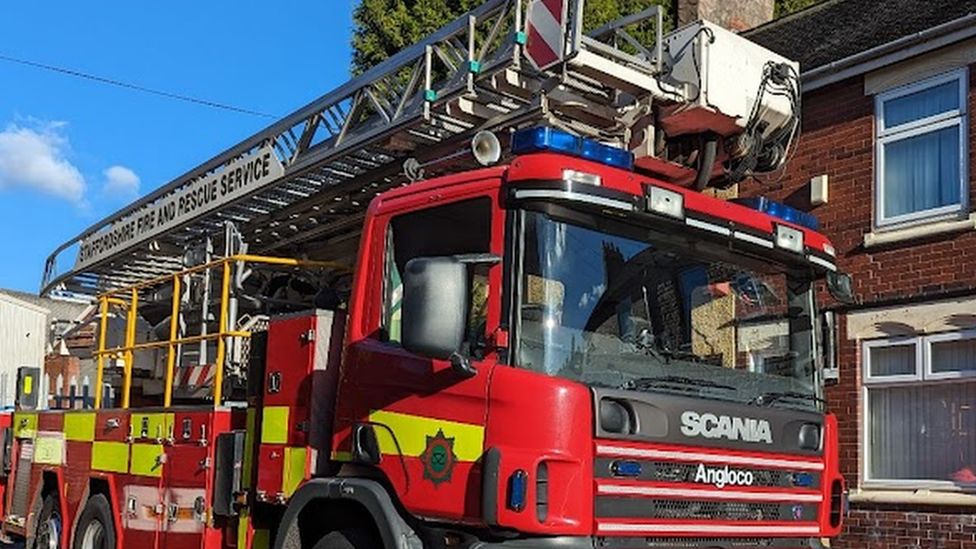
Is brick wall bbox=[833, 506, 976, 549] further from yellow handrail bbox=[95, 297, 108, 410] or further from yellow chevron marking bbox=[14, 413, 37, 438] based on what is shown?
yellow chevron marking bbox=[14, 413, 37, 438]

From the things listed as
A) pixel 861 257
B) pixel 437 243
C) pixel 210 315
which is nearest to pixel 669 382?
pixel 437 243

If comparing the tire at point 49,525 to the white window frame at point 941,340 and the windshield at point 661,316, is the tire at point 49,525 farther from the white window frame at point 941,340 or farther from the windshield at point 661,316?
the white window frame at point 941,340

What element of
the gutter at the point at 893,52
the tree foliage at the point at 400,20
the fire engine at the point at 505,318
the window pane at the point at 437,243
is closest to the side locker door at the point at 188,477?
the fire engine at the point at 505,318

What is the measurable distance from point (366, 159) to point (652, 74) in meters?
1.80

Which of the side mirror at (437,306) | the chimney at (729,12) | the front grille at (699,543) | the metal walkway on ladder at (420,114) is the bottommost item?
the front grille at (699,543)

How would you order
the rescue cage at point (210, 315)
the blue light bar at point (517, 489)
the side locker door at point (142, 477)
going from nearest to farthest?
the blue light bar at point (517, 489)
the rescue cage at point (210, 315)
the side locker door at point (142, 477)

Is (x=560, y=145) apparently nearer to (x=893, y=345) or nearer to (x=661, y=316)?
(x=661, y=316)

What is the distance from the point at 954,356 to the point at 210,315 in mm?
7214

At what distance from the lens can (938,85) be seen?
458 inches

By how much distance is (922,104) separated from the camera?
38.8ft

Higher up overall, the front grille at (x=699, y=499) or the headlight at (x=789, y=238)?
the headlight at (x=789, y=238)

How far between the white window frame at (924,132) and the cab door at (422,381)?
7.29 metres

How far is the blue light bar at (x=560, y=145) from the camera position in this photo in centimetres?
531

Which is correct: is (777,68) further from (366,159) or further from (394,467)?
(394,467)
